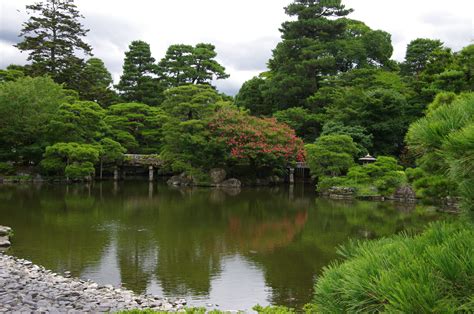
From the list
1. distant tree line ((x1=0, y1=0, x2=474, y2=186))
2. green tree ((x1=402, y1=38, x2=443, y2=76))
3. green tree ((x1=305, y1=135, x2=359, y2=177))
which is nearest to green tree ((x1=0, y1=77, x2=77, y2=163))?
distant tree line ((x1=0, y1=0, x2=474, y2=186))

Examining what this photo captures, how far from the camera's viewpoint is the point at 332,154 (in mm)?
18781

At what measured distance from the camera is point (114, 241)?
940 centimetres

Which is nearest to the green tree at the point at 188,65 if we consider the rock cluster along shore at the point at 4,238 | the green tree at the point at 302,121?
the green tree at the point at 302,121

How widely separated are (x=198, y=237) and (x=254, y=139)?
12.4 meters

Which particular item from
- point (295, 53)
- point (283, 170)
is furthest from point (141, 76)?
point (283, 170)

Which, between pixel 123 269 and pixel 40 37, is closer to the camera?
pixel 123 269

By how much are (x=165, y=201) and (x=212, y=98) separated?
8.82 meters

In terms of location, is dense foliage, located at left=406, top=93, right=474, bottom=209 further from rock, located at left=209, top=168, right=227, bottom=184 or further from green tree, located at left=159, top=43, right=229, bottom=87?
green tree, located at left=159, top=43, right=229, bottom=87

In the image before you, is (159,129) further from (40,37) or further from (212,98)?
(40,37)

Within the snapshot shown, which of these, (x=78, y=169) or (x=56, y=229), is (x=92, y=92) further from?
(x=56, y=229)

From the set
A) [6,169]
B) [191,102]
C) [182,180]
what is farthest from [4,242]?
[191,102]

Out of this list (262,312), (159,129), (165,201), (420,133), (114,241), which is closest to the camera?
(420,133)

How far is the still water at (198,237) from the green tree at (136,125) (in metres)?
7.65

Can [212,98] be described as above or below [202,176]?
above
